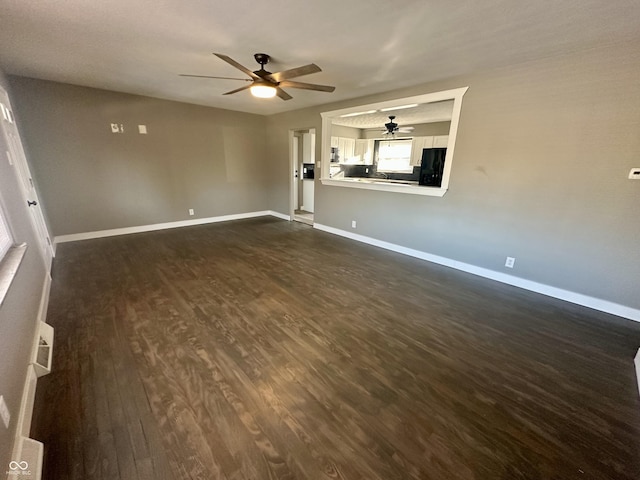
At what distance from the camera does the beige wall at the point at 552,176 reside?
2357 millimetres

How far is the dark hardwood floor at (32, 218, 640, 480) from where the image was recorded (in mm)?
1263

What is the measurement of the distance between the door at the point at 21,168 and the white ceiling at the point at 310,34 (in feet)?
2.03

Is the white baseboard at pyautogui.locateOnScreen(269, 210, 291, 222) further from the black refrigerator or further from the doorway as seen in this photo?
the black refrigerator

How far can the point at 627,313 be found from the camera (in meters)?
2.51

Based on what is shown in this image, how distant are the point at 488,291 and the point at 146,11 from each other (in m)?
4.16

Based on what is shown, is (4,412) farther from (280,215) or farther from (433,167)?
(280,215)

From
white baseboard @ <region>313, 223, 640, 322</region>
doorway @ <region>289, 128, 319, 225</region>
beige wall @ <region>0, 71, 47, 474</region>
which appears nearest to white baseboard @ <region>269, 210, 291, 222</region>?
doorway @ <region>289, 128, 319, 225</region>

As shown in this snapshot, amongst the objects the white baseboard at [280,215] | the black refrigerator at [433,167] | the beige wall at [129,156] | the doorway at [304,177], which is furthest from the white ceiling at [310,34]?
the white baseboard at [280,215]

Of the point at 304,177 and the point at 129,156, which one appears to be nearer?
the point at 129,156

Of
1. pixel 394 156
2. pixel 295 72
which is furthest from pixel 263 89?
pixel 394 156

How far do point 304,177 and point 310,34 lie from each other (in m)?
4.66

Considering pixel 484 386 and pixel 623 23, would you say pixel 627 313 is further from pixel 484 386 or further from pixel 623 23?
pixel 623 23

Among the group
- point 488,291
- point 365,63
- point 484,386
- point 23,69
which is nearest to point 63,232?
point 23,69
